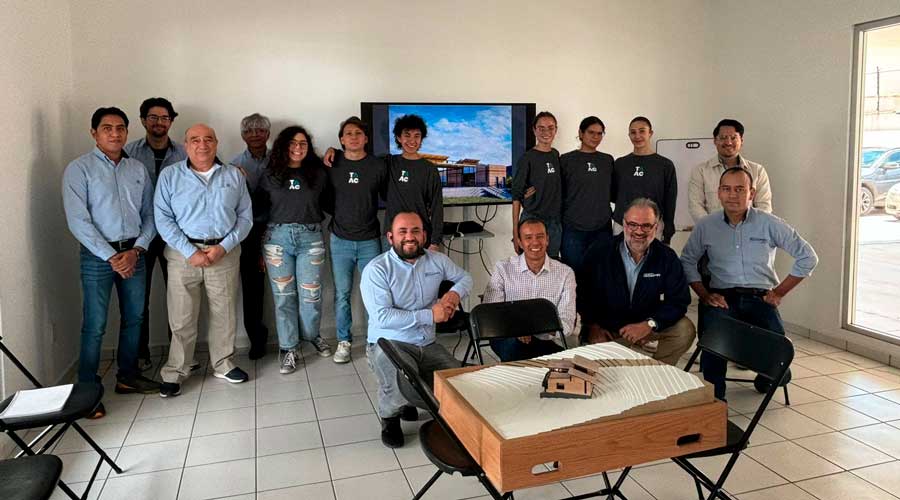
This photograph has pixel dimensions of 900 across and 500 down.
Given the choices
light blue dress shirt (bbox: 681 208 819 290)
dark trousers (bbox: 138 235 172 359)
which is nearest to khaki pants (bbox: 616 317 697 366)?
light blue dress shirt (bbox: 681 208 819 290)

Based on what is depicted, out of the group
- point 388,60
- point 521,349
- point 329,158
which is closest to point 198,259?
point 329,158

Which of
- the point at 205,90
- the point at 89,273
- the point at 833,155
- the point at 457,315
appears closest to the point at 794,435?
the point at 457,315

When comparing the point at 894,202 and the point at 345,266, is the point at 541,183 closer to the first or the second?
the point at 345,266

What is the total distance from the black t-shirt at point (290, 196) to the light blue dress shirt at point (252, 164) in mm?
125

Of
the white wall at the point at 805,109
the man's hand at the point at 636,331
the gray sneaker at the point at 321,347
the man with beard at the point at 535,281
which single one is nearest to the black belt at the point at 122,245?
the gray sneaker at the point at 321,347

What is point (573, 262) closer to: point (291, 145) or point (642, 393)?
point (291, 145)

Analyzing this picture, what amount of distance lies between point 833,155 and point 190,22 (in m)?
4.87

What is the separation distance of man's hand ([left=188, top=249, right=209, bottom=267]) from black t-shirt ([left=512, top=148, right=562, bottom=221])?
2.21 m

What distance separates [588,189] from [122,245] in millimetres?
3078

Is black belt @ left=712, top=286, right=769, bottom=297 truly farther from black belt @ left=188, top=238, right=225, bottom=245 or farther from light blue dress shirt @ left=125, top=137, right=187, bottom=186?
light blue dress shirt @ left=125, top=137, right=187, bottom=186

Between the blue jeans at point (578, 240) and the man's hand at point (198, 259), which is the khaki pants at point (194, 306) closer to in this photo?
the man's hand at point (198, 259)

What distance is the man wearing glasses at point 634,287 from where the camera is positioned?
3506mm

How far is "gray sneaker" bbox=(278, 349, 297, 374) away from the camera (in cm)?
448

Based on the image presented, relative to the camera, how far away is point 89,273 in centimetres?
379
